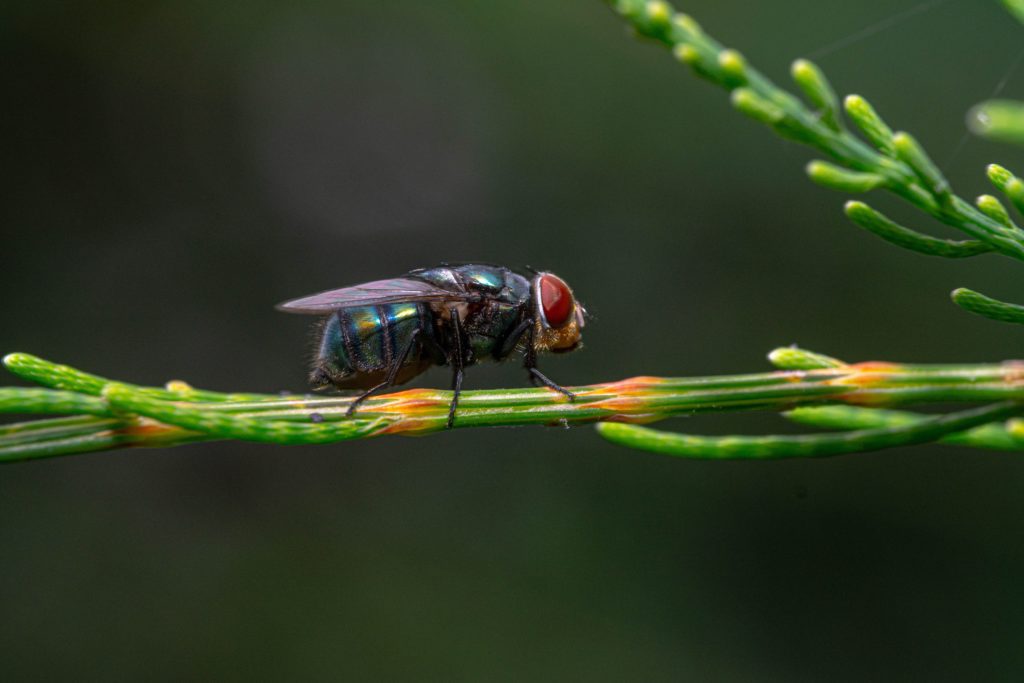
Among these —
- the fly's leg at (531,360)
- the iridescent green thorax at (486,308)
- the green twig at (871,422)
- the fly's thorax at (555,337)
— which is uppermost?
the iridescent green thorax at (486,308)

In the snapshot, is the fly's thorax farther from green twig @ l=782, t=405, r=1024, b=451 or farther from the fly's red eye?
green twig @ l=782, t=405, r=1024, b=451

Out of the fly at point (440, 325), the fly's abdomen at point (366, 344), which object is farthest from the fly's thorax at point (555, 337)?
the fly's abdomen at point (366, 344)

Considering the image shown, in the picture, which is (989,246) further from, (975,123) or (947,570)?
(947,570)

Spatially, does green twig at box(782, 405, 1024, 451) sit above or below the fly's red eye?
below

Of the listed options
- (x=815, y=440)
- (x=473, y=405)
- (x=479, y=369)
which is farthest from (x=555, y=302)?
(x=479, y=369)

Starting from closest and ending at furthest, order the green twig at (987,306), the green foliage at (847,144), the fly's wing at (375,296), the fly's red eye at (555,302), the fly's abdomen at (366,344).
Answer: the green foliage at (847,144)
the green twig at (987,306)
the fly's wing at (375,296)
the fly's abdomen at (366,344)
the fly's red eye at (555,302)

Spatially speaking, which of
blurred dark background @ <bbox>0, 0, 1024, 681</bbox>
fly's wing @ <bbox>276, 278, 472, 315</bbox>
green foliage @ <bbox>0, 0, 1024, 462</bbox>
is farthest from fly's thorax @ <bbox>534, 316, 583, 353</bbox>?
blurred dark background @ <bbox>0, 0, 1024, 681</bbox>

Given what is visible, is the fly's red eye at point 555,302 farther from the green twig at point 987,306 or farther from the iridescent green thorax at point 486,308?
the green twig at point 987,306

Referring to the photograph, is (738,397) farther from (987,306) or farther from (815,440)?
(987,306)
